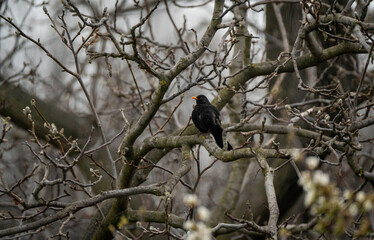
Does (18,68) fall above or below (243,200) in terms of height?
above

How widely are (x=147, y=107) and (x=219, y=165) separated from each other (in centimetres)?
792

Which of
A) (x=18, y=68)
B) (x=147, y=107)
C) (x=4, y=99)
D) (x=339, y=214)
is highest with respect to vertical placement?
(x=18, y=68)

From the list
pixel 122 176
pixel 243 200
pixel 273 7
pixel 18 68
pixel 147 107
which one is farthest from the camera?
pixel 18 68

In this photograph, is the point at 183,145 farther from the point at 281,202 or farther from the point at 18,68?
the point at 18,68

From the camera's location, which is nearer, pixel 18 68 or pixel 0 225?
pixel 0 225

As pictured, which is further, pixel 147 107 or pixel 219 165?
pixel 219 165

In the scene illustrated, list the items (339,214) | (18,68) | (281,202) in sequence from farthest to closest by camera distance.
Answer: (18,68) → (281,202) → (339,214)

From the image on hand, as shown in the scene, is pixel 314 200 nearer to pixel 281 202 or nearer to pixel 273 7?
pixel 281 202

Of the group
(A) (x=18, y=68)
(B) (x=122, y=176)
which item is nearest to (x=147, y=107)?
(B) (x=122, y=176)

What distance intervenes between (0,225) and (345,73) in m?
5.23

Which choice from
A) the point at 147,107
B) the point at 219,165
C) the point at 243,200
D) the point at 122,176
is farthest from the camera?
the point at 219,165

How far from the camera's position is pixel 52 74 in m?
8.30

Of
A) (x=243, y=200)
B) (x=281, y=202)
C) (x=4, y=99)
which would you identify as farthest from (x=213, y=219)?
(x=4, y=99)

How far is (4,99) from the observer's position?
5887mm
